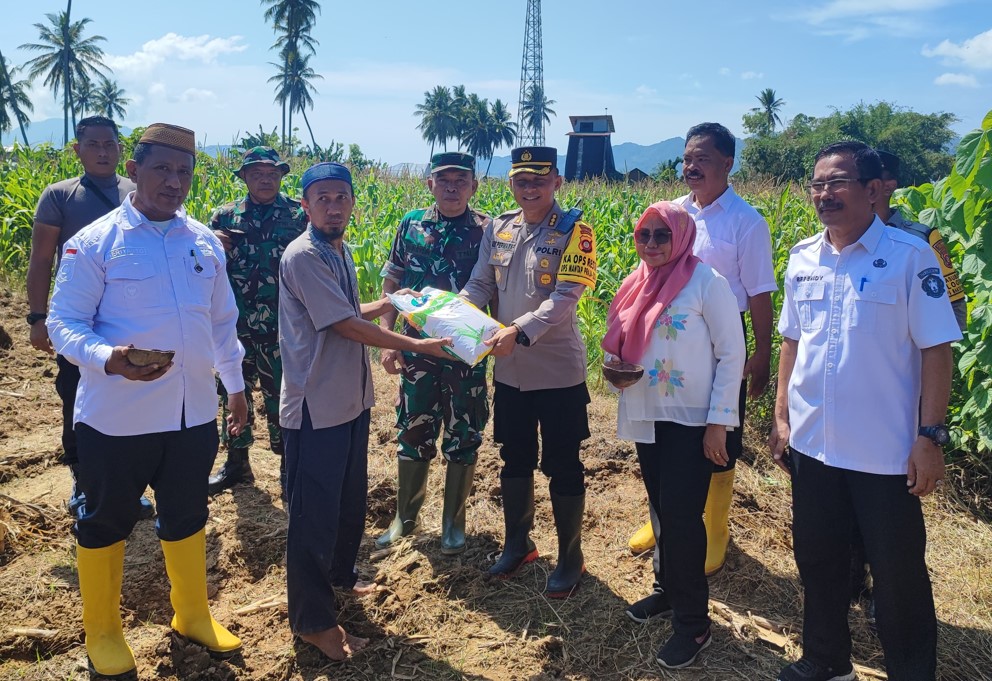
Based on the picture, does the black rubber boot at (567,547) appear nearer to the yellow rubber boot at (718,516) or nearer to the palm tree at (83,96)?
the yellow rubber boot at (718,516)

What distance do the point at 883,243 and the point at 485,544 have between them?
2536mm

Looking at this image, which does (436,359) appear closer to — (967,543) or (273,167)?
(273,167)

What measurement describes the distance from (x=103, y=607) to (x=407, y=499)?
1.61m

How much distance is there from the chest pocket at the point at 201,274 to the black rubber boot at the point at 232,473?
6.88 feet

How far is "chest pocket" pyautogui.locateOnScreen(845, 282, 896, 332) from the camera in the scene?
2.33m

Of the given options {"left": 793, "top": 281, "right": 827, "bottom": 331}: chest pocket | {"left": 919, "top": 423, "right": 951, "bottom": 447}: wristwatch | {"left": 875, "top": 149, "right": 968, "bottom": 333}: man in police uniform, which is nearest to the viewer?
{"left": 919, "top": 423, "right": 951, "bottom": 447}: wristwatch

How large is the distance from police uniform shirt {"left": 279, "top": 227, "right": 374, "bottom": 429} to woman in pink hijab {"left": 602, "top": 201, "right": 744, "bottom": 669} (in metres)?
1.19

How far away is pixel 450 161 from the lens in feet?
12.3

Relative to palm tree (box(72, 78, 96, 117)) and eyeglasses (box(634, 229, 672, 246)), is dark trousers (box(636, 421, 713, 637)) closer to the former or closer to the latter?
eyeglasses (box(634, 229, 672, 246))

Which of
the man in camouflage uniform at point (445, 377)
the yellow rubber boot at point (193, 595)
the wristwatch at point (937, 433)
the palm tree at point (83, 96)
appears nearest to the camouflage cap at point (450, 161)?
the man in camouflage uniform at point (445, 377)

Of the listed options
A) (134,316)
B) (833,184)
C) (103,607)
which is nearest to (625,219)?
(833,184)

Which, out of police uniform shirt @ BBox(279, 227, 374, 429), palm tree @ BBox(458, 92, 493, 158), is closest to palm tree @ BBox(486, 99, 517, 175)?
palm tree @ BBox(458, 92, 493, 158)

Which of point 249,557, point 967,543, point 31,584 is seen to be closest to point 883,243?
point 967,543

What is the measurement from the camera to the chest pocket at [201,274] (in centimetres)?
273
